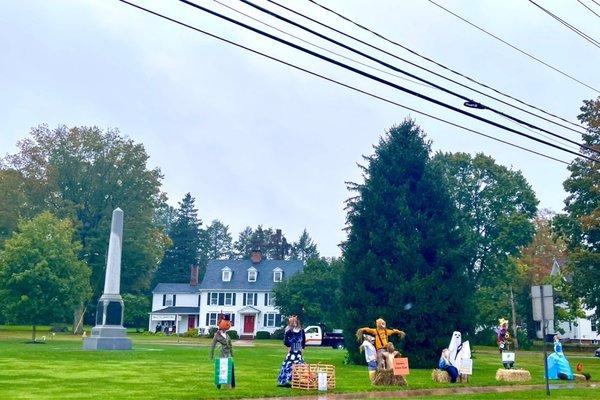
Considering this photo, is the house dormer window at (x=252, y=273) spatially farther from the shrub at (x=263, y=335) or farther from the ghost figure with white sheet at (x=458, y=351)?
the ghost figure with white sheet at (x=458, y=351)

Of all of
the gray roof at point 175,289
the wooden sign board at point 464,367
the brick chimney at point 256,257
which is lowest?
the wooden sign board at point 464,367

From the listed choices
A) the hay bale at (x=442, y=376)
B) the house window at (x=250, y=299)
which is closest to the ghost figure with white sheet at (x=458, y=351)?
the hay bale at (x=442, y=376)

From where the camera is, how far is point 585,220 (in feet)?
151

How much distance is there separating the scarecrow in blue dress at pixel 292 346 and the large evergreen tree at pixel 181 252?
329ft

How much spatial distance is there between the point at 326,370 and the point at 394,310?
12780 mm

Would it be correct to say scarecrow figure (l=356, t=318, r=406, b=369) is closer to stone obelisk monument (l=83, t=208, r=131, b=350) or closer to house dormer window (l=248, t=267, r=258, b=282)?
stone obelisk monument (l=83, t=208, r=131, b=350)

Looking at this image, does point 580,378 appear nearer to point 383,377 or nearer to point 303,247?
point 383,377

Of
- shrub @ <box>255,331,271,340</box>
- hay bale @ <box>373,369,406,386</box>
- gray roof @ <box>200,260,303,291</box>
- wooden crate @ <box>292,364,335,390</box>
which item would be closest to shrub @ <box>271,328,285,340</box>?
shrub @ <box>255,331,271,340</box>

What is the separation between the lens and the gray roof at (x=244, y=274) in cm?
9038

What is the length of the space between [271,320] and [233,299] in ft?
17.8

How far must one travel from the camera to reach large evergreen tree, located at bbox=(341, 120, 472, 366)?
31.8 m

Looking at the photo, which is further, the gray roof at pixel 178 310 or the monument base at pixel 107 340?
the gray roof at pixel 178 310

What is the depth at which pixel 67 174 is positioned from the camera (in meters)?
78.1

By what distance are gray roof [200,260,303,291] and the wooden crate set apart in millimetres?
69739
